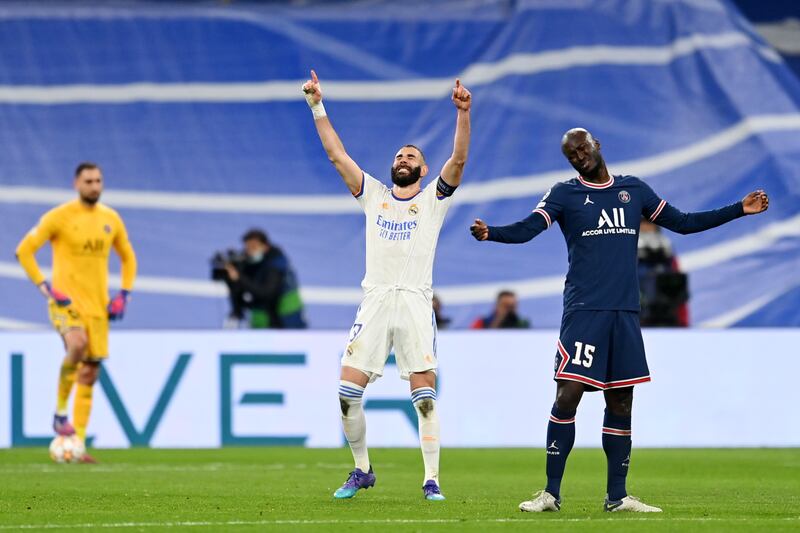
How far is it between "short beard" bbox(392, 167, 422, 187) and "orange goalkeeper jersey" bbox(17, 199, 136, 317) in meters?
5.20

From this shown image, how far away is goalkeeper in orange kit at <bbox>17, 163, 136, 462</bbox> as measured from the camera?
13617 mm

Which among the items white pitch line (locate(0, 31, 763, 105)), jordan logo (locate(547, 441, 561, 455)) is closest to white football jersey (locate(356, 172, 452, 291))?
jordan logo (locate(547, 441, 561, 455))

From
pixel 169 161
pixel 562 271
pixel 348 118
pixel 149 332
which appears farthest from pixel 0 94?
pixel 562 271


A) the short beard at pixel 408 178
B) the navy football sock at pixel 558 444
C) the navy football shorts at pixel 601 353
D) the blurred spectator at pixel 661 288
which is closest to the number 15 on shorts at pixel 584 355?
the navy football shorts at pixel 601 353

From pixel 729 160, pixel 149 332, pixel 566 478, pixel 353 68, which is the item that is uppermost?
pixel 353 68

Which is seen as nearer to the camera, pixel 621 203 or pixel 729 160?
pixel 621 203

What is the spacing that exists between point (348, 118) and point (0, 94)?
15.1 feet

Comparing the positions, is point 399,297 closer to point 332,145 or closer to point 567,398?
point 332,145

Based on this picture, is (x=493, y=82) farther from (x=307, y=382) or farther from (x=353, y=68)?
(x=307, y=382)

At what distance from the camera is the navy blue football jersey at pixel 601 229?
8.35 metres

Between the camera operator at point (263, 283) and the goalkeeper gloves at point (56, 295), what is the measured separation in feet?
15.1

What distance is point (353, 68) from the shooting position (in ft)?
71.3

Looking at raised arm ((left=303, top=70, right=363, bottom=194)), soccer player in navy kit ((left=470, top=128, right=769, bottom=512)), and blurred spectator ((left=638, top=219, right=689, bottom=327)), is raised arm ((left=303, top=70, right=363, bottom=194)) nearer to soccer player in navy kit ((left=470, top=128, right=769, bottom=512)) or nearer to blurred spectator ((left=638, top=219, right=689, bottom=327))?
soccer player in navy kit ((left=470, top=128, right=769, bottom=512))

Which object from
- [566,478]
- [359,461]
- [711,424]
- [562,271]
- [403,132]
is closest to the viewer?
[359,461]
